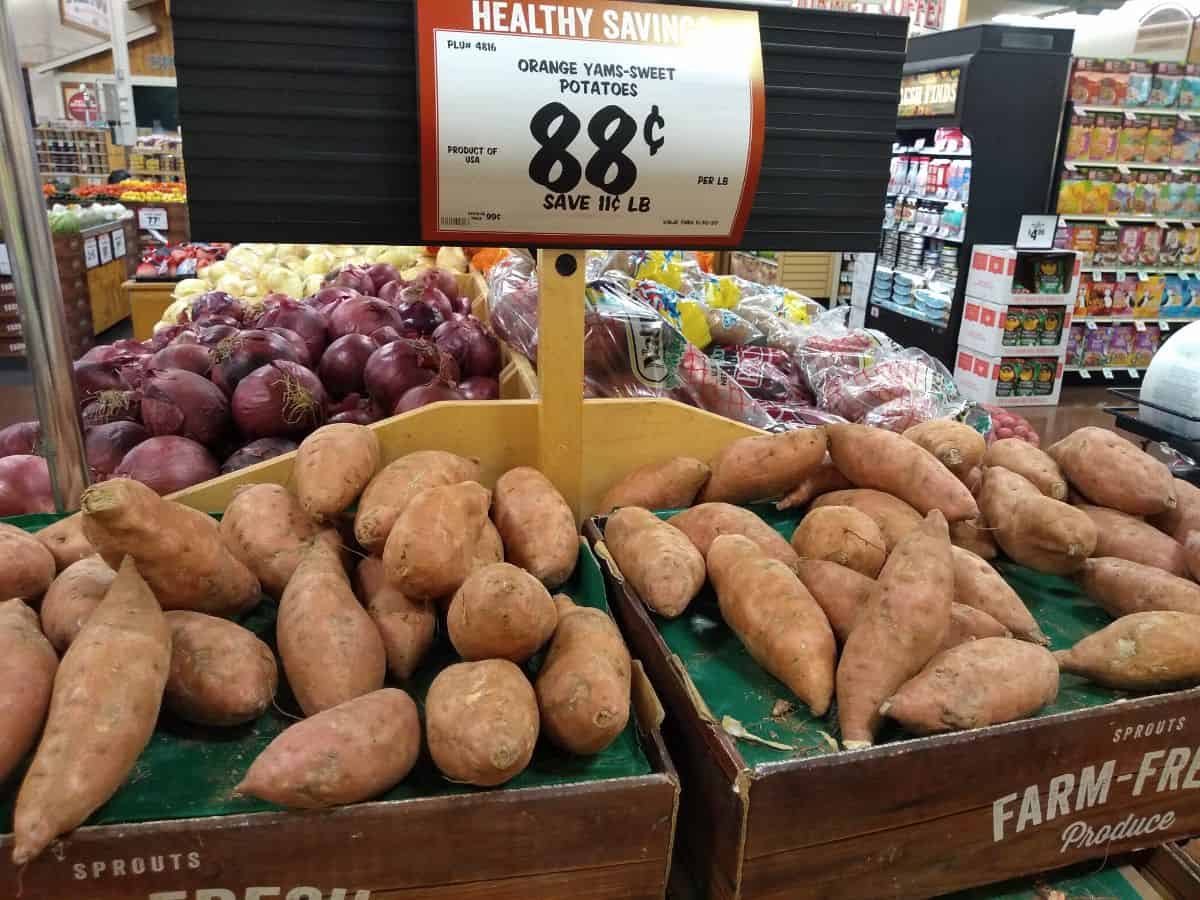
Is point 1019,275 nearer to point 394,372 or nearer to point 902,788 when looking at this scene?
point 394,372

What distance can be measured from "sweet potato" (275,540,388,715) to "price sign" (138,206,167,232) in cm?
850

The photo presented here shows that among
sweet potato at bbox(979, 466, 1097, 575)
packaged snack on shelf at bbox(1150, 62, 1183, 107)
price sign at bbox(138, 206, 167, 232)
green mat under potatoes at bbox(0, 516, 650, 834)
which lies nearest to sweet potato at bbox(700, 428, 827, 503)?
sweet potato at bbox(979, 466, 1097, 575)

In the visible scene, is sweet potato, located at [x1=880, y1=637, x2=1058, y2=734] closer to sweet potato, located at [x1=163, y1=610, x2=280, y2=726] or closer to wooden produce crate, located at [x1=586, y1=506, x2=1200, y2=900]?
wooden produce crate, located at [x1=586, y1=506, x2=1200, y2=900]

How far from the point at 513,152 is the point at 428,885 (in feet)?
2.75

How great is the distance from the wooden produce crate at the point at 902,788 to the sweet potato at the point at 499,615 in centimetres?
18

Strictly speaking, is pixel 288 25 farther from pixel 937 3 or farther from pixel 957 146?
pixel 937 3

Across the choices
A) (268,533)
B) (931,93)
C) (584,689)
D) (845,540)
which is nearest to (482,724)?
(584,689)

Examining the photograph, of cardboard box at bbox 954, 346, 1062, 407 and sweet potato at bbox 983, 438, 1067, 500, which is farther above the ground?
sweet potato at bbox 983, 438, 1067, 500

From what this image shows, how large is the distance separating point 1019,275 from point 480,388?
5.31m

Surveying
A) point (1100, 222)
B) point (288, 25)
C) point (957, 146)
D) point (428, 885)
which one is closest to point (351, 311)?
point (288, 25)

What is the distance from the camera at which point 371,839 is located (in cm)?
75

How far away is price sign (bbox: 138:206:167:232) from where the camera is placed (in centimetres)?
816

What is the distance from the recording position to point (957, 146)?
6.14 m

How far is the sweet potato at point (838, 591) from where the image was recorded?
1.04 m
